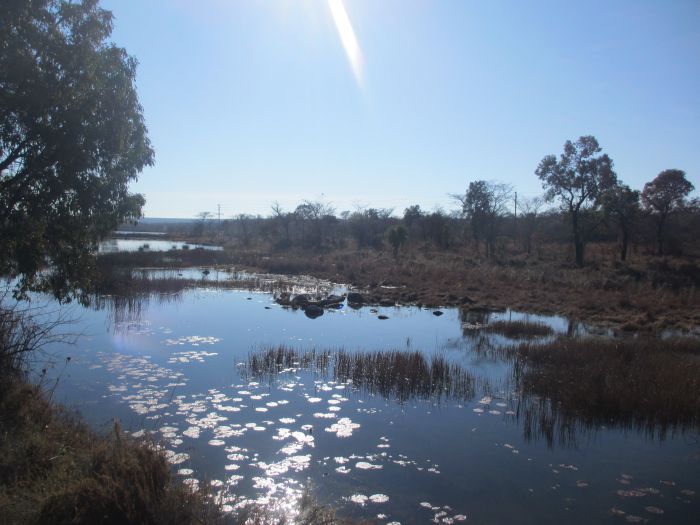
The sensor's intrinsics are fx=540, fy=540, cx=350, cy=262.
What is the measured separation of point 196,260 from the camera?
47.2 metres

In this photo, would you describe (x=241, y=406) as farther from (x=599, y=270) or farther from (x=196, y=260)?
(x=196, y=260)

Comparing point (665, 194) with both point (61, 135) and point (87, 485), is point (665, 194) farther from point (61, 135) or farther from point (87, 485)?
point (87, 485)

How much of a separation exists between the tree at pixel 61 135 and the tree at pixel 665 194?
46.0 meters

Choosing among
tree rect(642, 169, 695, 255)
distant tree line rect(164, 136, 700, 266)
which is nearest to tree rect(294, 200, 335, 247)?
distant tree line rect(164, 136, 700, 266)

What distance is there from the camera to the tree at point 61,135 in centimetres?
902

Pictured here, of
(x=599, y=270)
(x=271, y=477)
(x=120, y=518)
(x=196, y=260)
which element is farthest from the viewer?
(x=196, y=260)

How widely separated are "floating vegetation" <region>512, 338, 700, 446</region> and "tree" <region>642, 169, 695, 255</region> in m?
35.1

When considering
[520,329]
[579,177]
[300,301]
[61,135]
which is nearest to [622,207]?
[579,177]

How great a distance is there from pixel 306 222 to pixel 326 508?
220ft

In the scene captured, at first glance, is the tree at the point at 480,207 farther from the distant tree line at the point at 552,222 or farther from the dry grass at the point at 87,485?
the dry grass at the point at 87,485

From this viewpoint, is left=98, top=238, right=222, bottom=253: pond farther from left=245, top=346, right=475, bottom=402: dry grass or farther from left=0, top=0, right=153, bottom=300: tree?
left=0, top=0, right=153, bottom=300: tree

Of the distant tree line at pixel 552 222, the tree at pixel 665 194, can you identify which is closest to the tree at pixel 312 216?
the distant tree line at pixel 552 222

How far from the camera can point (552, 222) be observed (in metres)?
61.7

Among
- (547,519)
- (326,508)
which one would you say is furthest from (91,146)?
(547,519)
